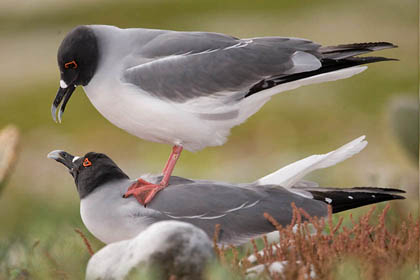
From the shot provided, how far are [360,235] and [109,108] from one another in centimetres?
153

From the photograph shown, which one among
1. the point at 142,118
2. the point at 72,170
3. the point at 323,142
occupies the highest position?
the point at 142,118

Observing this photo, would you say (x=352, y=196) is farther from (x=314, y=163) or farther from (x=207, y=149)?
(x=207, y=149)

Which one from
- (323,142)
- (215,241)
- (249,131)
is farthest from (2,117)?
(215,241)

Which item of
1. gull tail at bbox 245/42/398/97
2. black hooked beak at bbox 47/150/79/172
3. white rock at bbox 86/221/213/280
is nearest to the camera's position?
white rock at bbox 86/221/213/280

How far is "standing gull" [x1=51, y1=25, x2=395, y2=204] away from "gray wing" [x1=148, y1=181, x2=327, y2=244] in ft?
0.44

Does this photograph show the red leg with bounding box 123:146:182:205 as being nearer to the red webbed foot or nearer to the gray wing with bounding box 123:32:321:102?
the red webbed foot

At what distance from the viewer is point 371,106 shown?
38.1 feet

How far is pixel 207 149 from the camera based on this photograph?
9961mm

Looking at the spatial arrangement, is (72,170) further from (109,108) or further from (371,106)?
(371,106)

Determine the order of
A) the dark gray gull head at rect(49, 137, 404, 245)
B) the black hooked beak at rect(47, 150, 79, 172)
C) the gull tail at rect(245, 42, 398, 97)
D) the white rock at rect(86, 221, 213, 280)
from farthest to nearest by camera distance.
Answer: the black hooked beak at rect(47, 150, 79, 172), the gull tail at rect(245, 42, 398, 97), the dark gray gull head at rect(49, 137, 404, 245), the white rock at rect(86, 221, 213, 280)

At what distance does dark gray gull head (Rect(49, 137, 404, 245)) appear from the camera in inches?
142

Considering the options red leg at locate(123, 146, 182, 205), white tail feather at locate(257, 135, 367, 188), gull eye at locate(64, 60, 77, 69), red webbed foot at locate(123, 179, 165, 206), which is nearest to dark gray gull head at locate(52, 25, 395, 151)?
gull eye at locate(64, 60, 77, 69)

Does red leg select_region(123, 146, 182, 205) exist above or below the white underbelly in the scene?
below

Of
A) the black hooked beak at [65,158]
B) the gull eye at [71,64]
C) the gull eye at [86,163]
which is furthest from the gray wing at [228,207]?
the gull eye at [71,64]
